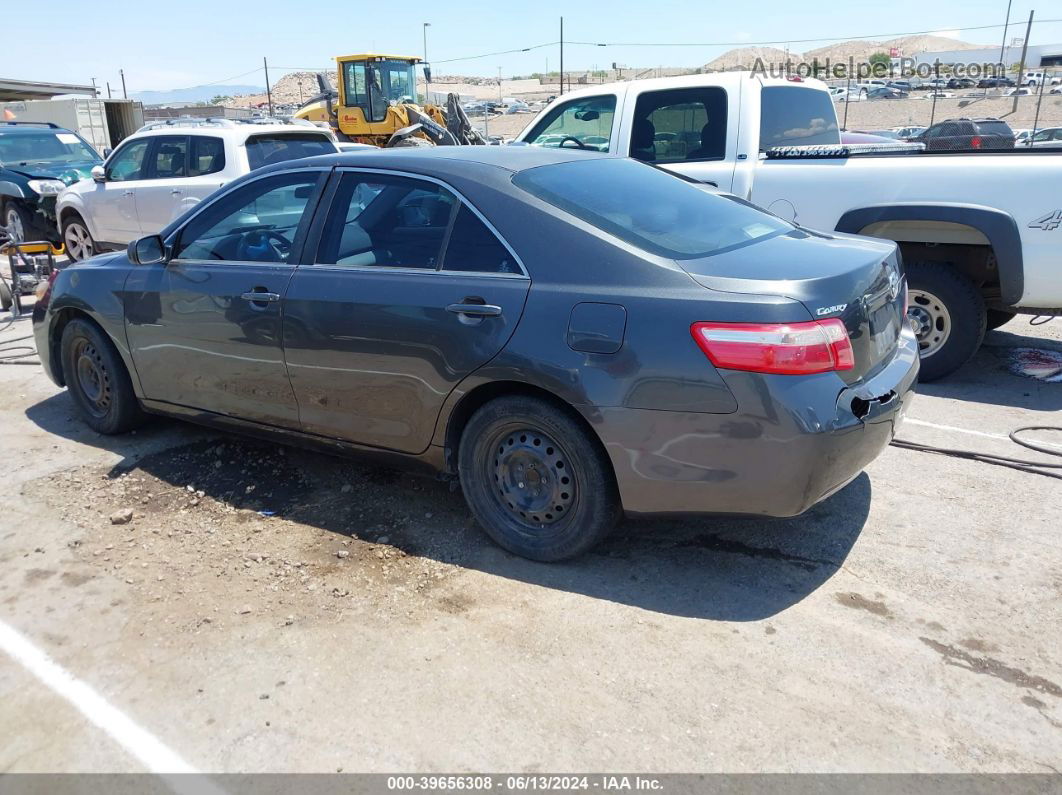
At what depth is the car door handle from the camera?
358cm

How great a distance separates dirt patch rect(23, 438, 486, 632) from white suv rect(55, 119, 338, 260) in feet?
15.9

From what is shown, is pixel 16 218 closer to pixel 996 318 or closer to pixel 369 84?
pixel 369 84

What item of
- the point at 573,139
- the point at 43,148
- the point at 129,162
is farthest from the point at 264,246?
the point at 43,148

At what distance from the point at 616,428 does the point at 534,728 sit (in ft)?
3.73

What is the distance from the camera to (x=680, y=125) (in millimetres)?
7027

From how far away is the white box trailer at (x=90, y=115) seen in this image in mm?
25406

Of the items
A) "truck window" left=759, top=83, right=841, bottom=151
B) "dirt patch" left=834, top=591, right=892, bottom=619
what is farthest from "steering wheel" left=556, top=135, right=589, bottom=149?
"dirt patch" left=834, top=591, right=892, bottom=619

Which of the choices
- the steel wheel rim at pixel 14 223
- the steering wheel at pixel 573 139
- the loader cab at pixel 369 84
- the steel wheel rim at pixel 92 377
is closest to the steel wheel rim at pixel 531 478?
the steel wheel rim at pixel 92 377

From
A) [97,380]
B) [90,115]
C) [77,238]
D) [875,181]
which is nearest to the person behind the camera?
[97,380]

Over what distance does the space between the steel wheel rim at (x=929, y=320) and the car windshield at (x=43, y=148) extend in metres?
12.6

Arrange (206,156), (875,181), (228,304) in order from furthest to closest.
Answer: (206,156) < (875,181) < (228,304)

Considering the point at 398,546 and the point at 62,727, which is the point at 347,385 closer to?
the point at 398,546

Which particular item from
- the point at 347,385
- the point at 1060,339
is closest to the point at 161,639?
the point at 347,385

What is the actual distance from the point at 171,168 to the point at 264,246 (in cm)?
605
